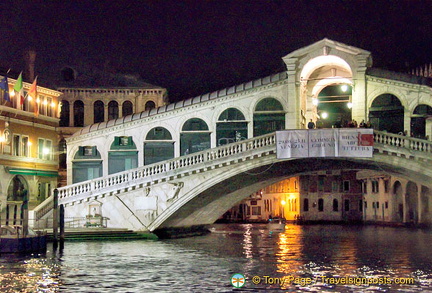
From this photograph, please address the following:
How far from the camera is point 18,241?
94.4ft

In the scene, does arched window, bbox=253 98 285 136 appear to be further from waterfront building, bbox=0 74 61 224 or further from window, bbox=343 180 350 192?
window, bbox=343 180 350 192

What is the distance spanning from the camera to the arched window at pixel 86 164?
42.5 meters

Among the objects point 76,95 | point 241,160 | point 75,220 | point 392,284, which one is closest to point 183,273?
point 392,284

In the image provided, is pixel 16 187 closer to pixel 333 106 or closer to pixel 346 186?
pixel 333 106

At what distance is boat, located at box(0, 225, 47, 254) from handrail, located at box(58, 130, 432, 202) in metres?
8.10

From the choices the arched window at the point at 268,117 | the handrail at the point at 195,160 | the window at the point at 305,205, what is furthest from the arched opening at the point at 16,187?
the window at the point at 305,205

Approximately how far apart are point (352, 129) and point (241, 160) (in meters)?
4.81

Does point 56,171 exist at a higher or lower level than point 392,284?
higher

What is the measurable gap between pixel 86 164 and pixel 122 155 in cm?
214

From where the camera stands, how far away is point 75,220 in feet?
125

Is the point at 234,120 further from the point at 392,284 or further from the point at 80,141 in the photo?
the point at 392,284

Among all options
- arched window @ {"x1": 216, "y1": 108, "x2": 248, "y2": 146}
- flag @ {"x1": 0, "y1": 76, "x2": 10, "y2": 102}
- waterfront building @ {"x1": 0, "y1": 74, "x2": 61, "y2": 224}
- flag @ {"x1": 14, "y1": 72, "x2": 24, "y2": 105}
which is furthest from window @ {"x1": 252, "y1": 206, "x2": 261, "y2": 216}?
flag @ {"x1": 0, "y1": 76, "x2": 10, "y2": 102}

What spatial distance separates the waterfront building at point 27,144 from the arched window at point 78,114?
15.5 feet

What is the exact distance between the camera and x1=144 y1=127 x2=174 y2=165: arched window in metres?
41.1
